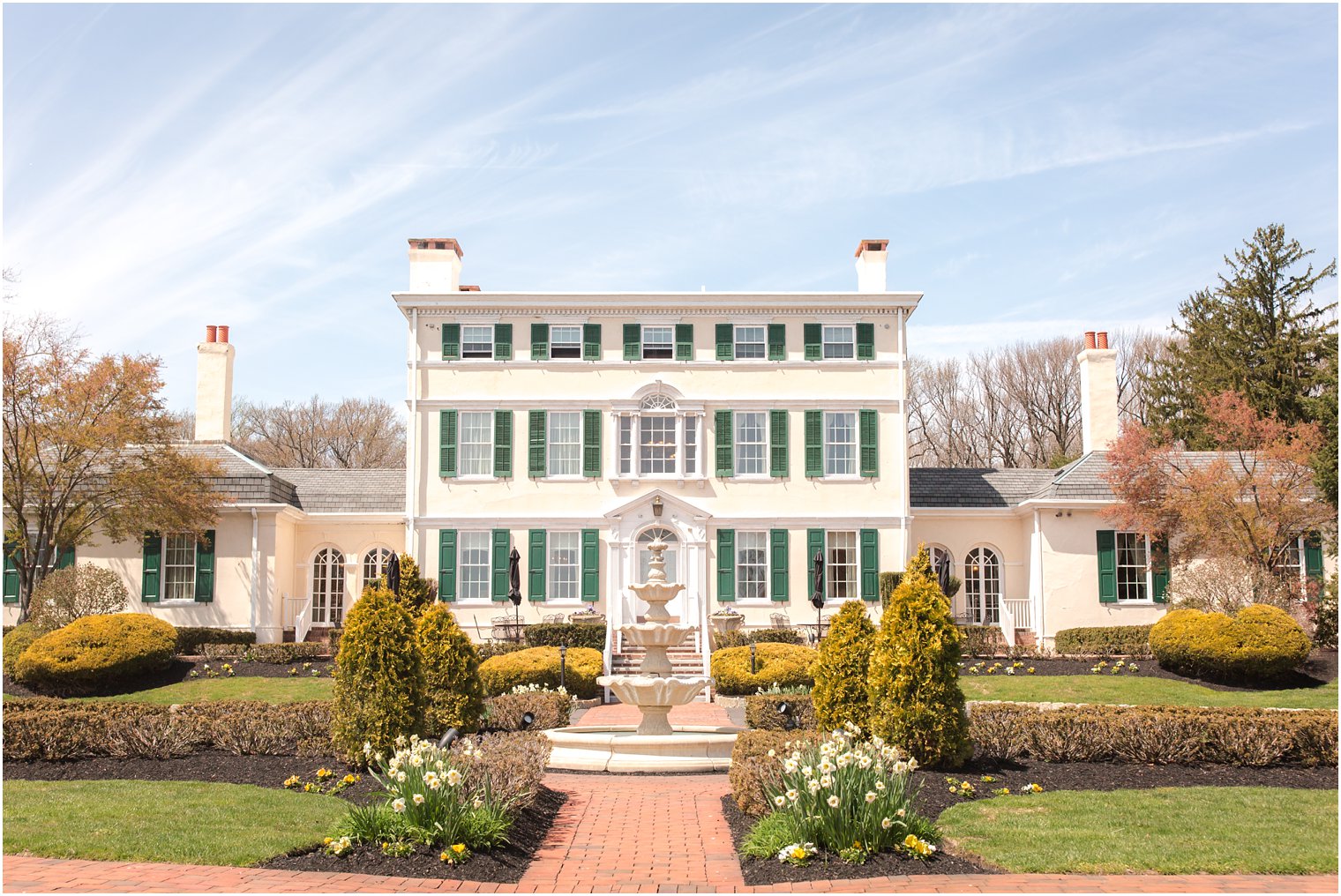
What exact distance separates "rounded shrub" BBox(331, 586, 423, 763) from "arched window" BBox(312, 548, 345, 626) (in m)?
17.4

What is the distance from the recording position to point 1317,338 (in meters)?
37.0

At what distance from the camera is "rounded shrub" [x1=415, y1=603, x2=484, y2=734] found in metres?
14.1

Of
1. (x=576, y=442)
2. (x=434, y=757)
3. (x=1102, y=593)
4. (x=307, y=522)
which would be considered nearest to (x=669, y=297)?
(x=576, y=442)

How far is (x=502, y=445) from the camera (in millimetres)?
28188

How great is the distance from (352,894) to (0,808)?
3862 millimetres

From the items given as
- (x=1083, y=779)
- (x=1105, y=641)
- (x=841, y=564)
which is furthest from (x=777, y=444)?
(x=1083, y=779)

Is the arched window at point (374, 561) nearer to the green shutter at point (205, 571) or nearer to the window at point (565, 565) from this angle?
the green shutter at point (205, 571)

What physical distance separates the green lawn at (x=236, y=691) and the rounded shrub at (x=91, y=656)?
463 mm

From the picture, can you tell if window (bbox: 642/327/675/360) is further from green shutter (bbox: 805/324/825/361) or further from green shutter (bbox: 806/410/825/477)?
green shutter (bbox: 806/410/825/477)

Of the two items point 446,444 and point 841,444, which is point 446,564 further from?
point 841,444

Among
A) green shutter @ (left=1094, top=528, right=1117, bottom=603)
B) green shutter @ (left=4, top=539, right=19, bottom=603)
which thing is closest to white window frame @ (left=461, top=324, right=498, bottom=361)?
green shutter @ (left=4, top=539, right=19, bottom=603)

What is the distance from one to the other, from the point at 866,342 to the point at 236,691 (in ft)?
52.4

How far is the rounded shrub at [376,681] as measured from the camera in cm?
1245

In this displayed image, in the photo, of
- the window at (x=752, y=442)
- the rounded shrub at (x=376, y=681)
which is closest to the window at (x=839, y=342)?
the window at (x=752, y=442)
